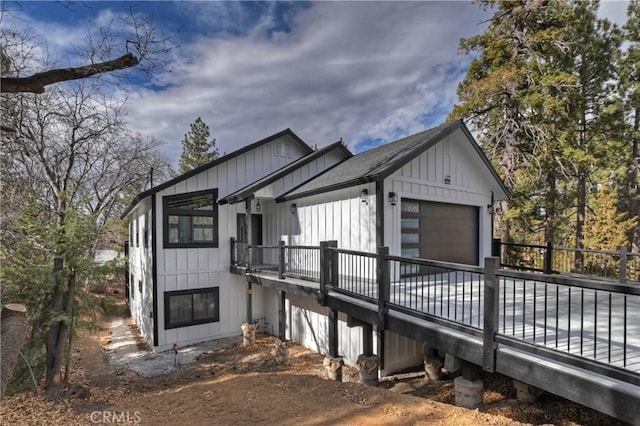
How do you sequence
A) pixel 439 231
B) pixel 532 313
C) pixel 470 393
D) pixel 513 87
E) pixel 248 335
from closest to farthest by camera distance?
pixel 470 393
pixel 532 313
pixel 439 231
pixel 248 335
pixel 513 87

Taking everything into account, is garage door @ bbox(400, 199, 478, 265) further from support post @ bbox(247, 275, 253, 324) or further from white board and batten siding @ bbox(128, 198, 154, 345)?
white board and batten siding @ bbox(128, 198, 154, 345)

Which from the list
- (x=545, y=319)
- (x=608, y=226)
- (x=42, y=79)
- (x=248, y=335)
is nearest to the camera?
(x=545, y=319)

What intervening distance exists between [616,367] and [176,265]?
10.3 metres

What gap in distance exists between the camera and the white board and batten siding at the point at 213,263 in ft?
32.8

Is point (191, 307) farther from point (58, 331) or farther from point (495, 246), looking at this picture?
point (495, 246)

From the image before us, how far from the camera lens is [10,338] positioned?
3.20 m

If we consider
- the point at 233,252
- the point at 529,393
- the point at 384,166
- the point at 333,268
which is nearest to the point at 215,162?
the point at 233,252

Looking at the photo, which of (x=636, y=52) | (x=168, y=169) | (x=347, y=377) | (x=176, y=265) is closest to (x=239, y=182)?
(x=176, y=265)

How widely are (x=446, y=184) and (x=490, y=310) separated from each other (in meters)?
5.88

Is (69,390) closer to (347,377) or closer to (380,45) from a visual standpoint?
(347,377)

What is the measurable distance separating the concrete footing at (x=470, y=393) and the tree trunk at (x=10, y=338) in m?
4.97

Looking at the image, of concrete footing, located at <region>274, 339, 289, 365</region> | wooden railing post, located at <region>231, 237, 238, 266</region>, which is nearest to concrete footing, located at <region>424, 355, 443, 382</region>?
concrete footing, located at <region>274, 339, 289, 365</region>

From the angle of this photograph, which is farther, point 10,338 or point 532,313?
point 532,313

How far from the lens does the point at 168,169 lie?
24.9 metres
